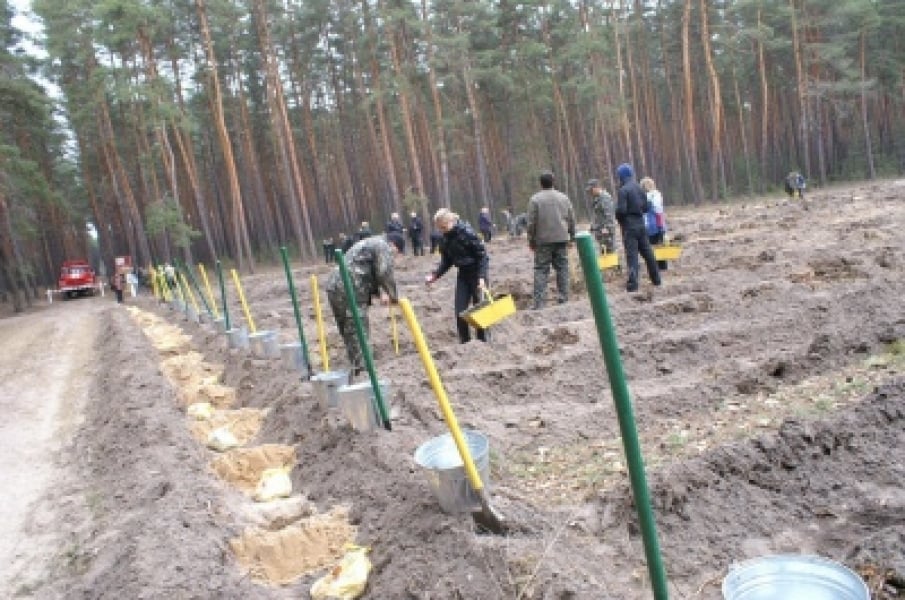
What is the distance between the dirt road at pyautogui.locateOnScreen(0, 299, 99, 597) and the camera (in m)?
4.63

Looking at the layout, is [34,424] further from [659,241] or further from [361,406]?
[659,241]

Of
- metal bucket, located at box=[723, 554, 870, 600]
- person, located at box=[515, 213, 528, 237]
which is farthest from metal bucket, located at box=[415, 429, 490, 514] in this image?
person, located at box=[515, 213, 528, 237]

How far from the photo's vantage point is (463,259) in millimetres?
7379

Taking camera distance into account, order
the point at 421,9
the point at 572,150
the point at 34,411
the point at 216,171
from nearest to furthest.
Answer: the point at 34,411, the point at 421,9, the point at 572,150, the point at 216,171

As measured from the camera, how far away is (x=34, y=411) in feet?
28.3

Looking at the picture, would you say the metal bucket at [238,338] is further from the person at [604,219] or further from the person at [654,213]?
the person at [654,213]

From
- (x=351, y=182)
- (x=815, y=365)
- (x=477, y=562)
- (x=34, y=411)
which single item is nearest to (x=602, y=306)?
(x=477, y=562)

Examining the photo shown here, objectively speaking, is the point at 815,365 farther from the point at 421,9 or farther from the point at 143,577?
the point at 421,9

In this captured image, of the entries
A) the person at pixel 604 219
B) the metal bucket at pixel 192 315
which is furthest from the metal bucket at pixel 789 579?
the metal bucket at pixel 192 315

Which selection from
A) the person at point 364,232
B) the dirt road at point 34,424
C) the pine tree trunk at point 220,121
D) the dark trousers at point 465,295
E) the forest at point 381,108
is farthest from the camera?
the forest at point 381,108

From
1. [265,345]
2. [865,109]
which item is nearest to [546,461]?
[265,345]

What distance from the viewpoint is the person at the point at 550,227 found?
27.5 ft

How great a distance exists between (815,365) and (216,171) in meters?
42.0

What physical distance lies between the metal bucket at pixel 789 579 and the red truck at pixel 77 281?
3104 cm
